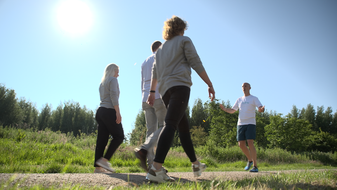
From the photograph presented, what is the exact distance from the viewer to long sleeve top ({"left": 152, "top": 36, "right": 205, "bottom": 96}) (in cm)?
293

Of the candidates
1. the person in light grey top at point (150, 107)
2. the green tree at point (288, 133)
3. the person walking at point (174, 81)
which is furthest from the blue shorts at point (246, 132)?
the green tree at point (288, 133)

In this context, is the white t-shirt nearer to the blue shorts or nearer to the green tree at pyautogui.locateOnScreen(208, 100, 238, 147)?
the blue shorts

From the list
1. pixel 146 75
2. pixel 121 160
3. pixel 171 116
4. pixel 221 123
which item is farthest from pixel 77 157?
pixel 221 123

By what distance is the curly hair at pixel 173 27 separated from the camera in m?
3.22

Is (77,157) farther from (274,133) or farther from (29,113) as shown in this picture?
(29,113)

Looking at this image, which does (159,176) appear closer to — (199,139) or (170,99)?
(170,99)

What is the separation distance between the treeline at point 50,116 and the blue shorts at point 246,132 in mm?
42930

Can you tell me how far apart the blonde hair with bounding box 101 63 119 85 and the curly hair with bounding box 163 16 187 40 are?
1.73 metres

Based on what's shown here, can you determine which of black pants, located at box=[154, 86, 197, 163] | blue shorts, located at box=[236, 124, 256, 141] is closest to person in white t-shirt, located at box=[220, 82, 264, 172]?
blue shorts, located at box=[236, 124, 256, 141]

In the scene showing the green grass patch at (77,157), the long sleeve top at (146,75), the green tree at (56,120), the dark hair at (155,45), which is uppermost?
the green tree at (56,120)

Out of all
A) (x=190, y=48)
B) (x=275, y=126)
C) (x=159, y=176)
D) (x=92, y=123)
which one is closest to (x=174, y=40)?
(x=190, y=48)

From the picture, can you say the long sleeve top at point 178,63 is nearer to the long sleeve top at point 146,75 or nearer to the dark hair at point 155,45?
the long sleeve top at point 146,75

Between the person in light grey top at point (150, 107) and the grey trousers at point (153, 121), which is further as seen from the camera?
the person in light grey top at point (150, 107)

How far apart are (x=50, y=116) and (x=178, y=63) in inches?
2184
